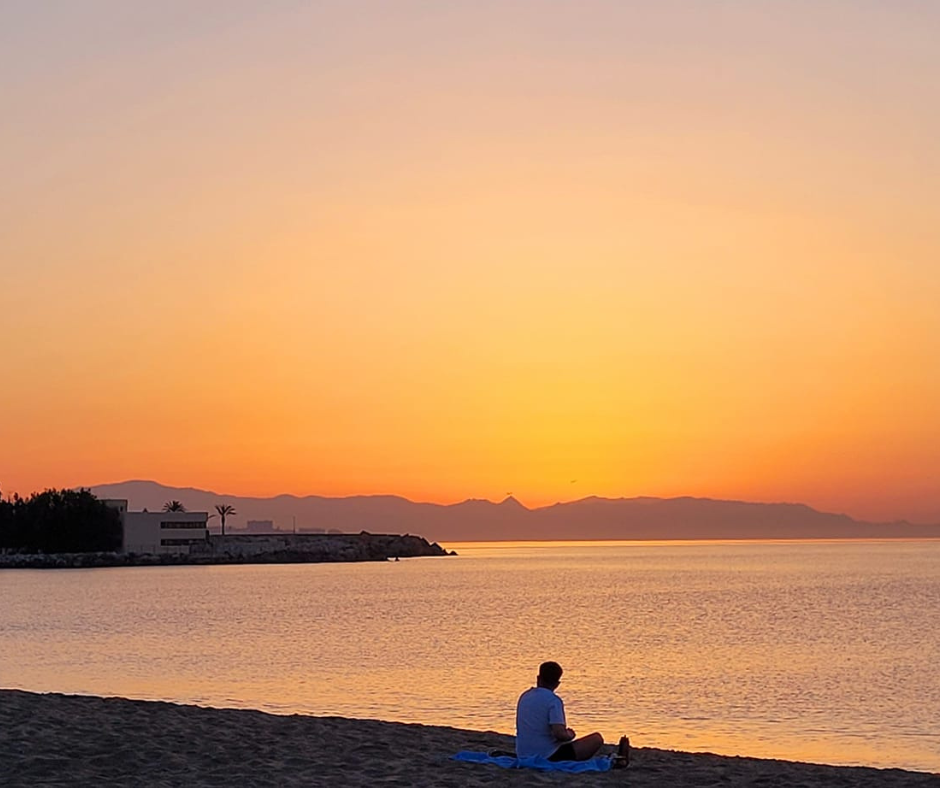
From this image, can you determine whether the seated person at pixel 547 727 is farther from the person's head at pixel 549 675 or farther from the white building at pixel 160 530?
the white building at pixel 160 530

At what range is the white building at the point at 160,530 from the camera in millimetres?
171000

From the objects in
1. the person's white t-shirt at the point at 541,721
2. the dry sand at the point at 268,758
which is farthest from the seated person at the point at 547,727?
the dry sand at the point at 268,758

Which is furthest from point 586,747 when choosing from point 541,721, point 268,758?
point 268,758

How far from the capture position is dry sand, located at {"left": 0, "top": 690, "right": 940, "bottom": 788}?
1416 centimetres

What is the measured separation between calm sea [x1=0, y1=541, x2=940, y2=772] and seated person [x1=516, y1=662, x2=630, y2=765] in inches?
356

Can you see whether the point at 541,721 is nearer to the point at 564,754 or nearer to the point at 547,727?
the point at 547,727

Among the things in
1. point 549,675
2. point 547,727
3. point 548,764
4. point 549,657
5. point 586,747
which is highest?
point 549,675

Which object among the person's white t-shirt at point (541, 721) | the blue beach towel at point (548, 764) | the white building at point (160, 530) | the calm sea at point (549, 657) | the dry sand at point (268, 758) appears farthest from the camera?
the white building at point (160, 530)

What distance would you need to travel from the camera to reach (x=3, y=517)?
164500mm

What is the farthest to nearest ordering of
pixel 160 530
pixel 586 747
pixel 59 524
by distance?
pixel 160 530
pixel 59 524
pixel 586 747

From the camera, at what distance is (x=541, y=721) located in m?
15.1

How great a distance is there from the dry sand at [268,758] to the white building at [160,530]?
514ft

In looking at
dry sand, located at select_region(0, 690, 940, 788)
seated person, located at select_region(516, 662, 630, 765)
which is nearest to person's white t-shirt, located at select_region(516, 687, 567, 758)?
seated person, located at select_region(516, 662, 630, 765)

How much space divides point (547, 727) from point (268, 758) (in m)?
3.33
